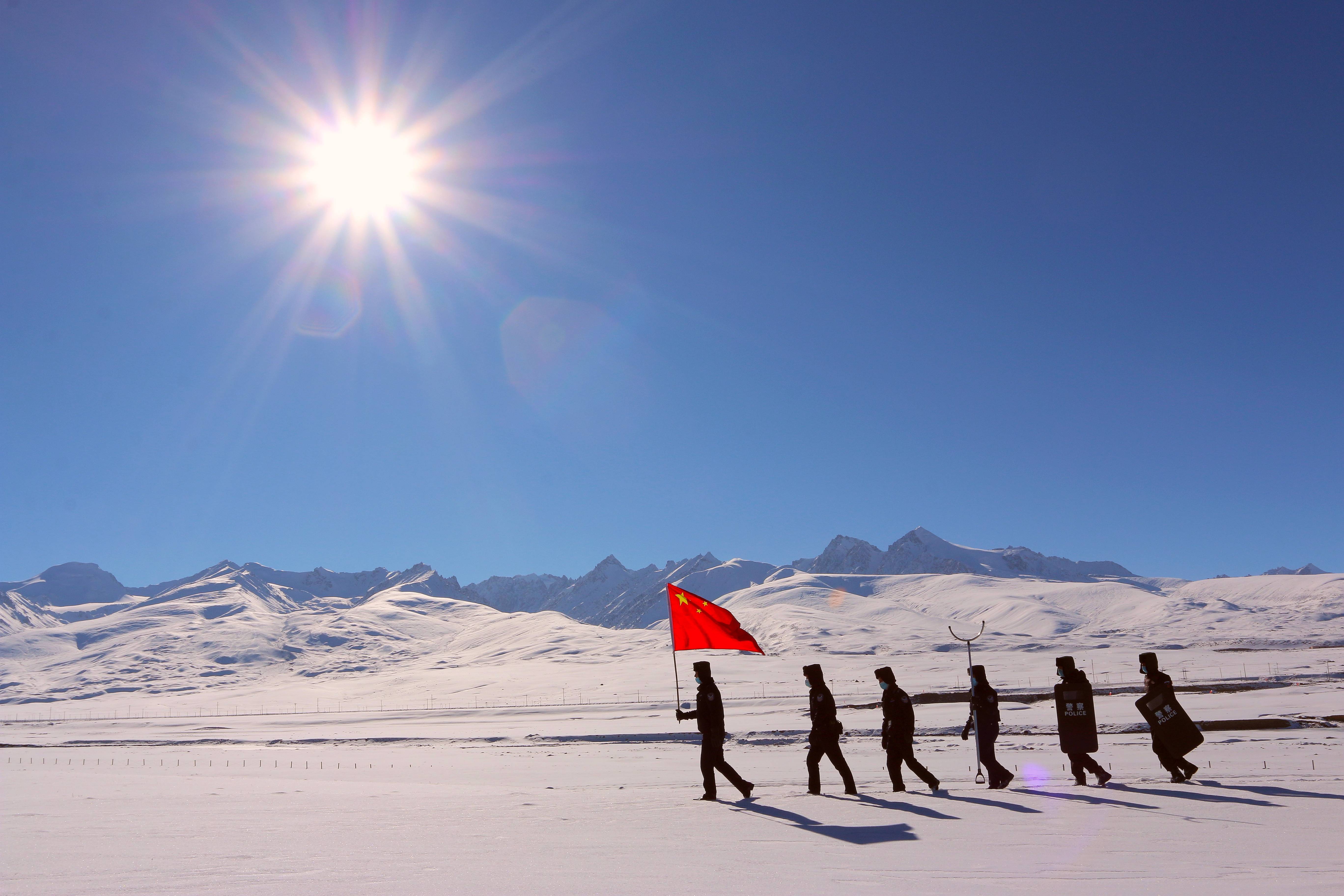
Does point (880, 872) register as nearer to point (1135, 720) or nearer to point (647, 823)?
point (647, 823)

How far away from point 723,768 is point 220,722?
91512 mm

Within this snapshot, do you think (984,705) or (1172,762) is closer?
(1172,762)

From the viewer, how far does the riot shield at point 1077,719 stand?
12500 millimetres

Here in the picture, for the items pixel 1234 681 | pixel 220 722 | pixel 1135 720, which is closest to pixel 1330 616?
pixel 1234 681

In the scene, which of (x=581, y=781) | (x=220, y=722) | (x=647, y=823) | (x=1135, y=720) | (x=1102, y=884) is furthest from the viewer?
(x=220, y=722)

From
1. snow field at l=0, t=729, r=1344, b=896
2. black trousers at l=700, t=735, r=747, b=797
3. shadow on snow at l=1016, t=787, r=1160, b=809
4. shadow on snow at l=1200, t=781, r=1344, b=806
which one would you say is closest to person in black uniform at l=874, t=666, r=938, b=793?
snow field at l=0, t=729, r=1344, b=896

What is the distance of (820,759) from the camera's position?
12.3 meters

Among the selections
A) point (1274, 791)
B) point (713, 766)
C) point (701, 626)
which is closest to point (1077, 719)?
point (1274, 791)

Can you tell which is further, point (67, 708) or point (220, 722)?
point (67, 708)

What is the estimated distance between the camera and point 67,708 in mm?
137750

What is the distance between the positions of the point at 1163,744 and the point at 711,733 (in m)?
6.93

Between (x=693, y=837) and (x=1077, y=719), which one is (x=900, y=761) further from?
(x=693, y=837)

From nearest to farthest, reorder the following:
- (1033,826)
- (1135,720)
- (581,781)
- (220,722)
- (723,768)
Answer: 1. (1033,826)
2. (723,768)
3. (581,781)
4. (1135,720)
5. (220,722)

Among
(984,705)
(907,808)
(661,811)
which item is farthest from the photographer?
(984,705)
